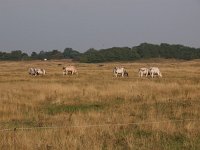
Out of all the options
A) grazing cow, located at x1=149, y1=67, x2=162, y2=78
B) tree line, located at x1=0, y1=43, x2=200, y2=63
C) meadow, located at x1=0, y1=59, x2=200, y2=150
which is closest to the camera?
meadow, located at x1=0, y1=59, x2=200, y2=150

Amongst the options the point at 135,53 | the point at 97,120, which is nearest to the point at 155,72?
the point at 97,120

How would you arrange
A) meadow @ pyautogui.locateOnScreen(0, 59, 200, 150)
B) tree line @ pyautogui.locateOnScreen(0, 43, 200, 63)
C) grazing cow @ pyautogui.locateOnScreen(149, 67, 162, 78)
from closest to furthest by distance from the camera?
meadow @ pyautogui.locateOnScreen(0, 59, 200, 150), grazing cow @ pyautogui.locateOnScreen(149, 67, 162, 78), tree line @ pyautogui.locateOnScreen(0, 43, 200, 63)

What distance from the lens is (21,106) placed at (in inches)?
753

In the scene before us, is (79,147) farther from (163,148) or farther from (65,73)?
(65,73)

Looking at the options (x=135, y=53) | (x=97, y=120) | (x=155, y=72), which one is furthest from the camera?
(x=135, y=53)

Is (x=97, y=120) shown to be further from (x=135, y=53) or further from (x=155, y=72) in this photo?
(x=135, y=53)

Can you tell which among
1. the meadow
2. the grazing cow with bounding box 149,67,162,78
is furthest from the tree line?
the meadow

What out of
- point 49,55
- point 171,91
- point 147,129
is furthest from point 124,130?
point 49,55

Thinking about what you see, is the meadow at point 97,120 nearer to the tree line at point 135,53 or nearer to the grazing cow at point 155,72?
the grazing cow at point 155,72

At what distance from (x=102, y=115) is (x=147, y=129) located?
320cm

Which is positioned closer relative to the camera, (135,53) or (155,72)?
(155,72)

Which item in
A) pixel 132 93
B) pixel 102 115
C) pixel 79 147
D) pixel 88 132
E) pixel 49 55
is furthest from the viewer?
pixel 49 55

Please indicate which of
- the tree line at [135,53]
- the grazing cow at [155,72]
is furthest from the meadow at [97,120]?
the tree line at [135,53]

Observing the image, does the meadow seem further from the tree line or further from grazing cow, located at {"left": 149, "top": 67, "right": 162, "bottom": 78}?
the tree line
